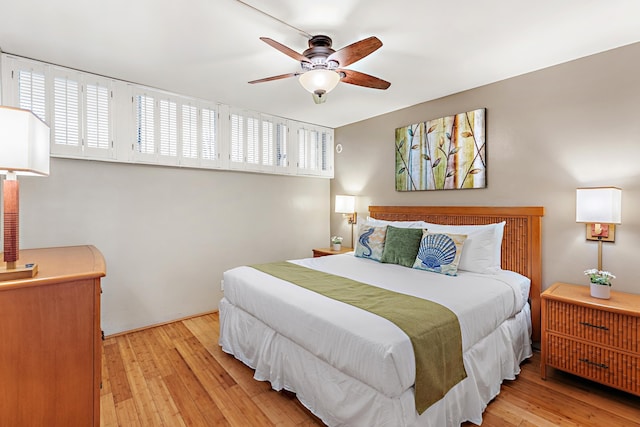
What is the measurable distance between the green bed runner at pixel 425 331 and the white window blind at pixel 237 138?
7.38 ft

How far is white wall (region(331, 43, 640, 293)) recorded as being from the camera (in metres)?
2.30

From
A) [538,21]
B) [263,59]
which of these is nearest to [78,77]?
[263,59]

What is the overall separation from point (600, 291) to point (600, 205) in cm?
60

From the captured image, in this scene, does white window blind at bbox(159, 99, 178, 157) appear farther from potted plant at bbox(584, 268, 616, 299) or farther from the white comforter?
potted plant at bbox(584, 268, 616, 299)

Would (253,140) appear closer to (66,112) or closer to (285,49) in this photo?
(66,112)

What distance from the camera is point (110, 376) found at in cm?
235

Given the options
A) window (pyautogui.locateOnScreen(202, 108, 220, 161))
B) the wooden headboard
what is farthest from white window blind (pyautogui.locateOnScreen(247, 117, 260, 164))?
the wooden headboard

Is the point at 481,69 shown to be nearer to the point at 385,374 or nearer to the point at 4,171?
the point at 385,374

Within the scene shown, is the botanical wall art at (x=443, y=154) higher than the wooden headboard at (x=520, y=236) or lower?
higher

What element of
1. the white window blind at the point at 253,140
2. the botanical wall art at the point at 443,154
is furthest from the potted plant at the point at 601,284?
the white window blind at the point at 253,140

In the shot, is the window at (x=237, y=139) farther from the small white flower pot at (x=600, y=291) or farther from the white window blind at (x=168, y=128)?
the small white flower pot at (x=600, y=291)

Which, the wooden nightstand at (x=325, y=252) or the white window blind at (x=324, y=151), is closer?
the wooden nightstand at (x=325, y=252)

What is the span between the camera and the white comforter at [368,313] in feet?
4.76

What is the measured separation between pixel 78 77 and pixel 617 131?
14.7ft
